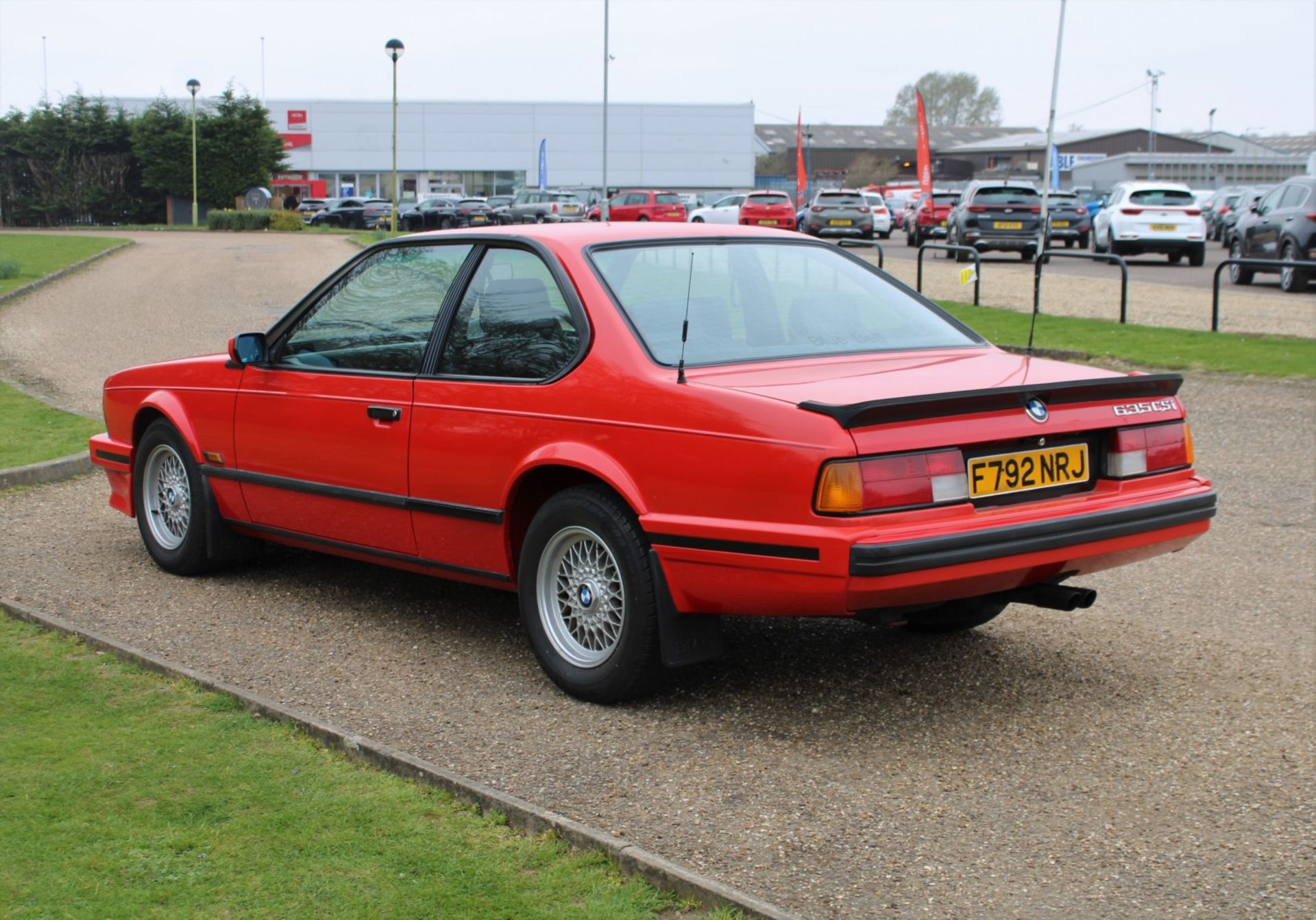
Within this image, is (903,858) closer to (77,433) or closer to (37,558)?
(37,558)

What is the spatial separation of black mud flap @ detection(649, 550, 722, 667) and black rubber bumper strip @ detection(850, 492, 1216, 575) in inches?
28.2

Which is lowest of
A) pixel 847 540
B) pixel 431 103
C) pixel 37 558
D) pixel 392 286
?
pixel 37 558

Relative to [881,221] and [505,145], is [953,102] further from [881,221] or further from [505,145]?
Answer: [881,221]

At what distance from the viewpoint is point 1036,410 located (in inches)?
174

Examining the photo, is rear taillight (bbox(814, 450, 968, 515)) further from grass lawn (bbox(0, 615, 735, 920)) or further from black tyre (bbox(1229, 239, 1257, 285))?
black tyre (bbox(1229, 239, 1257, 285))

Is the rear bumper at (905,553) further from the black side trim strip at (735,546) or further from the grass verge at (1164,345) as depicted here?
the grass verge at (1164,345)

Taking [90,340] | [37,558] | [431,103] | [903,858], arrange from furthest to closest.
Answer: [431,103] < [90,340] < [37,558] < [903,858]

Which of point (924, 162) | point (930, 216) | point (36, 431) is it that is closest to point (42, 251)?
point (924, 162)

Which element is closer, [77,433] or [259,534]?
[259,534]

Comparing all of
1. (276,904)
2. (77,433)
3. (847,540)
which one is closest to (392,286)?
(847,540)

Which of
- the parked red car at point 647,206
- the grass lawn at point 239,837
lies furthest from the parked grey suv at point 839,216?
the grass lawn at point 239,837

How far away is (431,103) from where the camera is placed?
76.6 m

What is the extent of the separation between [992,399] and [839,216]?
3811 cm

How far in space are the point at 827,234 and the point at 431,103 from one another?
1646 inches
